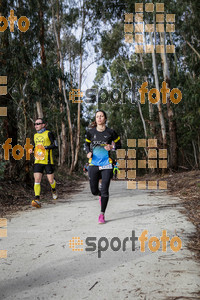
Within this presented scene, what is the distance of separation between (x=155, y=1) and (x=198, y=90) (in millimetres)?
4463

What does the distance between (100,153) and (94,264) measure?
2.40m

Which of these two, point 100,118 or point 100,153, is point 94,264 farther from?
point 100,118

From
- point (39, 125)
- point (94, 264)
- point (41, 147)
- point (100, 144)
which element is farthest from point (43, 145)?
point (94, 264)

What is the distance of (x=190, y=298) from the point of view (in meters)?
2.18

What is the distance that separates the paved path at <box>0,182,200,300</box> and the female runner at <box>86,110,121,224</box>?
55cm

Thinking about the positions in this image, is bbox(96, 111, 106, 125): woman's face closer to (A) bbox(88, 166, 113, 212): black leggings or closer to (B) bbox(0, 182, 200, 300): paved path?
(A) bbox(88, 166, 113, 212): black leggings

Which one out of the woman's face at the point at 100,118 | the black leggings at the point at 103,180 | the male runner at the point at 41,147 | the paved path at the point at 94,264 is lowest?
the paved path at the point at 94,264

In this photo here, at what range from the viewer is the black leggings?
16.3ft

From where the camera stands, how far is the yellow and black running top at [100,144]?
5113 mm

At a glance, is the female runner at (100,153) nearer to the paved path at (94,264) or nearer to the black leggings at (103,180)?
the black leggings at (103,180)

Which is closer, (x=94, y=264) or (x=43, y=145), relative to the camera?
(x=94, y=264)

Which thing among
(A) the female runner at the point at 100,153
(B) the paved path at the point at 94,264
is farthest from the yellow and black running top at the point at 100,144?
(B) the paved path at the point at 94,264

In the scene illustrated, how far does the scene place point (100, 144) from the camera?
17.0 feet

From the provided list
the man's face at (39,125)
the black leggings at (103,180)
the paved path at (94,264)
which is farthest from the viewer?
the man's face at (39,125)
